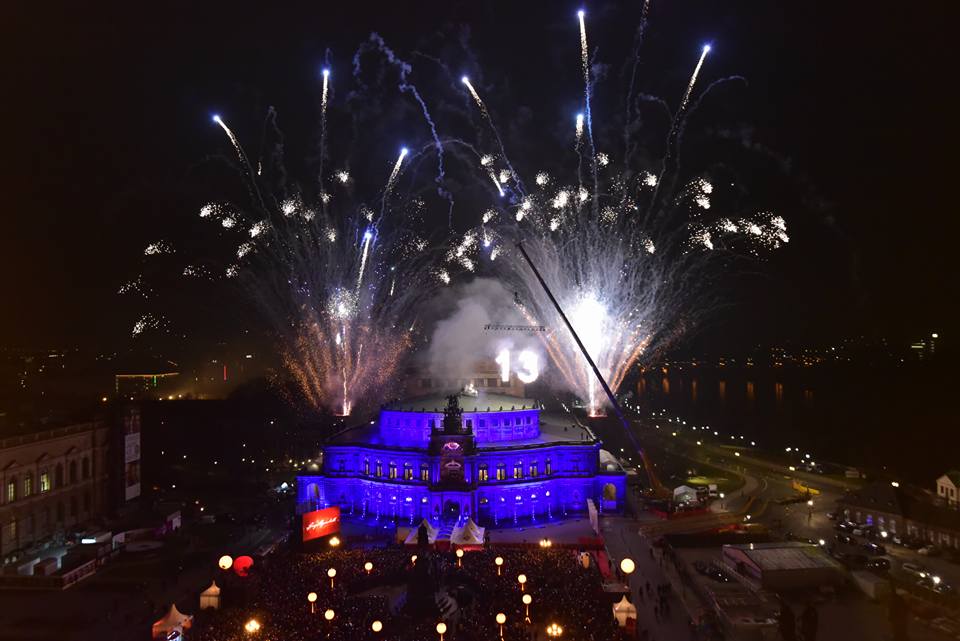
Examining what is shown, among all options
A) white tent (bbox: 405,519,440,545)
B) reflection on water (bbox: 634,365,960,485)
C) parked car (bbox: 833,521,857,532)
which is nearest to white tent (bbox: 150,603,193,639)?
white tent (bbox: 405,519,440,545)

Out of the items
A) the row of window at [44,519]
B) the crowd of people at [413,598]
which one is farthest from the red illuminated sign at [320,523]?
the row of window at [44,519]

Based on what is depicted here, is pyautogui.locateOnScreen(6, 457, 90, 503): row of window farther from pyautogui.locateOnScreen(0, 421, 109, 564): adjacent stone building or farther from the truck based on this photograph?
the truck

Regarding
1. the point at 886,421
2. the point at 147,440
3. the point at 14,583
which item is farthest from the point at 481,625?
the point at 886,421

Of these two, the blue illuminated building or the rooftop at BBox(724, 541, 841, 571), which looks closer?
the rooftop at BBox(724, 541, 841, 571)

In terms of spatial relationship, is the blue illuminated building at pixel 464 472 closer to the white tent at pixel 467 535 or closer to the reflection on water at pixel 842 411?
the white tent at pixel 467 535

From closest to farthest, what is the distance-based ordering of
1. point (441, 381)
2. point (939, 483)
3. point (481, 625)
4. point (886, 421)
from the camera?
point (481, 625) → point (939, 483) → point (441, 381) → point (886, 421)

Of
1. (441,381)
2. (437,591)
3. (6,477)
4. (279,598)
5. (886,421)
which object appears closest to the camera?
(279,598)

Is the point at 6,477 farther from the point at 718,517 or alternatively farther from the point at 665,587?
the point at 718,517
